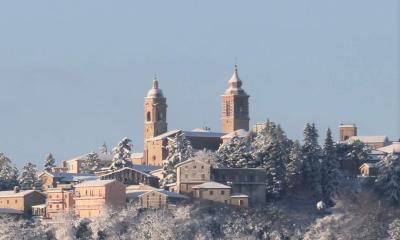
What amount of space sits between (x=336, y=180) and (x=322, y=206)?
12.8ft

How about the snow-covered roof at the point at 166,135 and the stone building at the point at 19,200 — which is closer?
the stone building at the point at 19,200

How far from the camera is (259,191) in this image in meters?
118

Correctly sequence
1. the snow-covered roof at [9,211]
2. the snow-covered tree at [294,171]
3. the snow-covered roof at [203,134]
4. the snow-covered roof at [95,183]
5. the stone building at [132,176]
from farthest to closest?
the snow-covered roof at [203,134] < the stone building at [132,176] < the snow-covered tree at [294,171] < the snow-covered roof at [9,211] < the snow-covered roof at [95,183]

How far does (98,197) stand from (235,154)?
13109mm

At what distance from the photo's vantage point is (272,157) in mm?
119438

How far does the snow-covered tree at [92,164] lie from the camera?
137375 mm

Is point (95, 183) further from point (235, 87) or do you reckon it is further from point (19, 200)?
point (235, 87)

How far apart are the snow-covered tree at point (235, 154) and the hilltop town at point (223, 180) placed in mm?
78

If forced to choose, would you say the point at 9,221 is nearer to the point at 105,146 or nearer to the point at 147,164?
the point at 147,164

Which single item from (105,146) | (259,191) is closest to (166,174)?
(259,191)

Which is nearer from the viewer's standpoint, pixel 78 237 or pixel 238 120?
pixel 78 237

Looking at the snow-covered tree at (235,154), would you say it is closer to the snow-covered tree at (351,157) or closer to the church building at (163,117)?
the snow-covered tree at (351,157)

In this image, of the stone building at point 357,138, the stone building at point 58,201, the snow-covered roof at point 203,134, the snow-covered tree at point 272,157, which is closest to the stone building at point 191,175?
the snow-covered tree at point 272,157

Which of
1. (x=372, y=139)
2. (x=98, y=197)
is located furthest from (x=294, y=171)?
(x=372, y=139)
